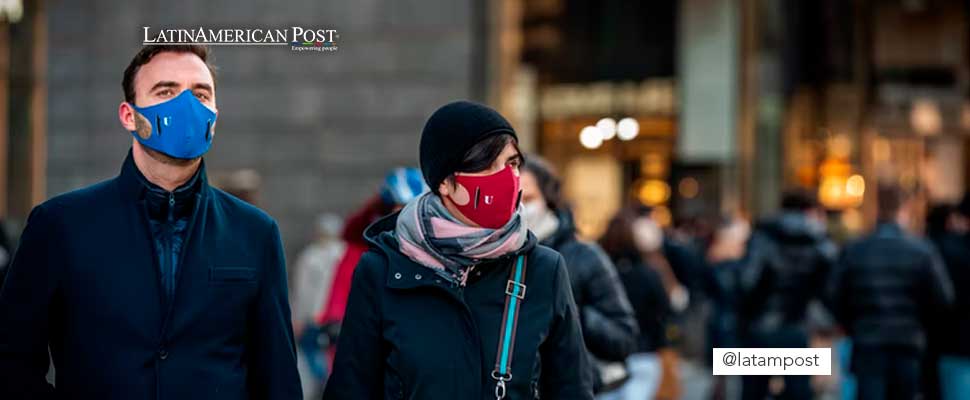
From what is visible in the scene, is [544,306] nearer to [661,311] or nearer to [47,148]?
[661,311]

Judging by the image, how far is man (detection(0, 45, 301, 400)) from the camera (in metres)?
3.66

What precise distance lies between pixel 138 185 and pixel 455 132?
0.84 meters

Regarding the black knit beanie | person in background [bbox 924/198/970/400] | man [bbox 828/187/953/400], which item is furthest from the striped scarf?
person in background [bbox 924/198/970/400]

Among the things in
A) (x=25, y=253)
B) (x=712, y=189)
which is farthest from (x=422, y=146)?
(x=712, y=189)

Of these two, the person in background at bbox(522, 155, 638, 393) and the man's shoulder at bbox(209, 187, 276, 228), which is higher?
the man's shoulder at bbox(209, 187, 276, 228)

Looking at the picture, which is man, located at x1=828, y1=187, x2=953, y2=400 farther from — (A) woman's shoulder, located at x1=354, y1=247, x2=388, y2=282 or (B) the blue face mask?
(B) the blue face mask

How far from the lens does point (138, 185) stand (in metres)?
3.77

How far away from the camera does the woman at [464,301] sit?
3779mm

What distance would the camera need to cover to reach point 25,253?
12.1 ft

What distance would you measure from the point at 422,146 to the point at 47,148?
37.9 ft

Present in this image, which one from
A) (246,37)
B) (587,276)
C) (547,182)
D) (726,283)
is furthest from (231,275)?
(726,283)

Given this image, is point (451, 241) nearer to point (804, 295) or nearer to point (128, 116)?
point (128, 116)

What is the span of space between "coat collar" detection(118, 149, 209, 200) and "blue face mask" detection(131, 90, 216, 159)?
7cm

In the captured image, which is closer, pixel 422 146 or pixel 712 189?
pixel 422 146
